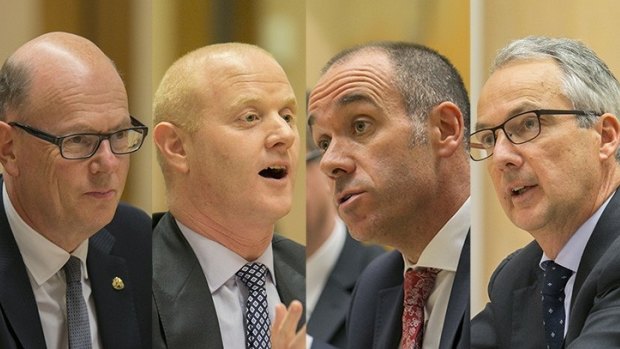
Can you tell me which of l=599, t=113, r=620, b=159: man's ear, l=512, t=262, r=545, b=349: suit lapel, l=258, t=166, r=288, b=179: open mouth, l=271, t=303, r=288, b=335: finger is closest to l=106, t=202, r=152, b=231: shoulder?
l=258, t=166, r=288, b=179: open mouth

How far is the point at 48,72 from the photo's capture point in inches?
131

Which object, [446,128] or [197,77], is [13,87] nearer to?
[197,77]

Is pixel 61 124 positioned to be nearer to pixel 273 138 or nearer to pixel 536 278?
pixel 273 138

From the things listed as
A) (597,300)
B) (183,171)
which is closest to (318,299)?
(183,171)

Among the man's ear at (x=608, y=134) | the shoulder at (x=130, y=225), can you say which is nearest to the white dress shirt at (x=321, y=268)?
the shoulder at (x=130, y=225)

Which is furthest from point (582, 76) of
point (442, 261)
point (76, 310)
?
point (76, 310)

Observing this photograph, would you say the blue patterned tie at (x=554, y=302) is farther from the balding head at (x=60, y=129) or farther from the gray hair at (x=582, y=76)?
the balding head at (x=60, y=129)

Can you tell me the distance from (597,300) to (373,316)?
67 centimetres

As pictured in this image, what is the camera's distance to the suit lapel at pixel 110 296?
3414 mm

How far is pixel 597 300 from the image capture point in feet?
9.66

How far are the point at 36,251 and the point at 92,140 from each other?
0.40 m

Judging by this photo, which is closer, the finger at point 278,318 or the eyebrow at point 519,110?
the eyebrow at point 519,110

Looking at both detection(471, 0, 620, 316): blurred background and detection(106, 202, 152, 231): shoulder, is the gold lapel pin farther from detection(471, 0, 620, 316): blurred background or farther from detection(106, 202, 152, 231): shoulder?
detection(471, 0, 620, 316): blurred background

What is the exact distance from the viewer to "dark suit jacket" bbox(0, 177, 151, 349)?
3.31 meters
